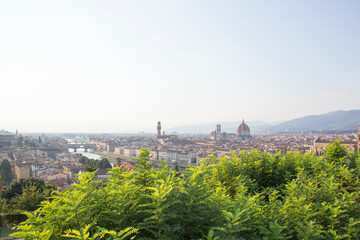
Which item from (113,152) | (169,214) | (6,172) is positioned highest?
(169,214)

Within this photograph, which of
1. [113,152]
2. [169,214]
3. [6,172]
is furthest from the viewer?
[113,152]

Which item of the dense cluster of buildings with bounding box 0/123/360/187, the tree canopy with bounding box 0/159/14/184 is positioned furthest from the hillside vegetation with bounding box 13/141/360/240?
the tree canopy with bounding box 0/159/14/184

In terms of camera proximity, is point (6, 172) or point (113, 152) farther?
point (113, 152)

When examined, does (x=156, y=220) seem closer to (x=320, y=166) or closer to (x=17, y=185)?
(x=320, y=166)

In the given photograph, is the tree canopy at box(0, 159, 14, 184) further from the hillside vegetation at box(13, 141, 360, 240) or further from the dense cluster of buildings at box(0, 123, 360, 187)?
the hillside vegetation at box(13, 141, 360, 240)

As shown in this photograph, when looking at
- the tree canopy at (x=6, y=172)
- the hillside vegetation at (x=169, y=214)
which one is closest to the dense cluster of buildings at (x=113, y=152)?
the hillside vegetation at (x=169, y=214)

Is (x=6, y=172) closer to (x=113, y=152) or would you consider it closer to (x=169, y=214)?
(x=169, y=214)

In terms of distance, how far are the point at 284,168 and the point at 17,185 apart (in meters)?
18.6

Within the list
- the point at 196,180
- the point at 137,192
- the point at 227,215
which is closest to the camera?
the point at 227,215

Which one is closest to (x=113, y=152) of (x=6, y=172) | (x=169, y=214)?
(x=6, y=172)

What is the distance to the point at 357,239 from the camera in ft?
Result: 12.0

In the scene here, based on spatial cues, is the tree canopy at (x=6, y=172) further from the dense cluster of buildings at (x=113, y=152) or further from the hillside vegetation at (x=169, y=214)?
the hillside vegetation at (x=169, y=214)

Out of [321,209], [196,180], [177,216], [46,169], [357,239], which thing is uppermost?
[196,180]

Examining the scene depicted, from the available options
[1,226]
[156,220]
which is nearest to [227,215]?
[156,220]
